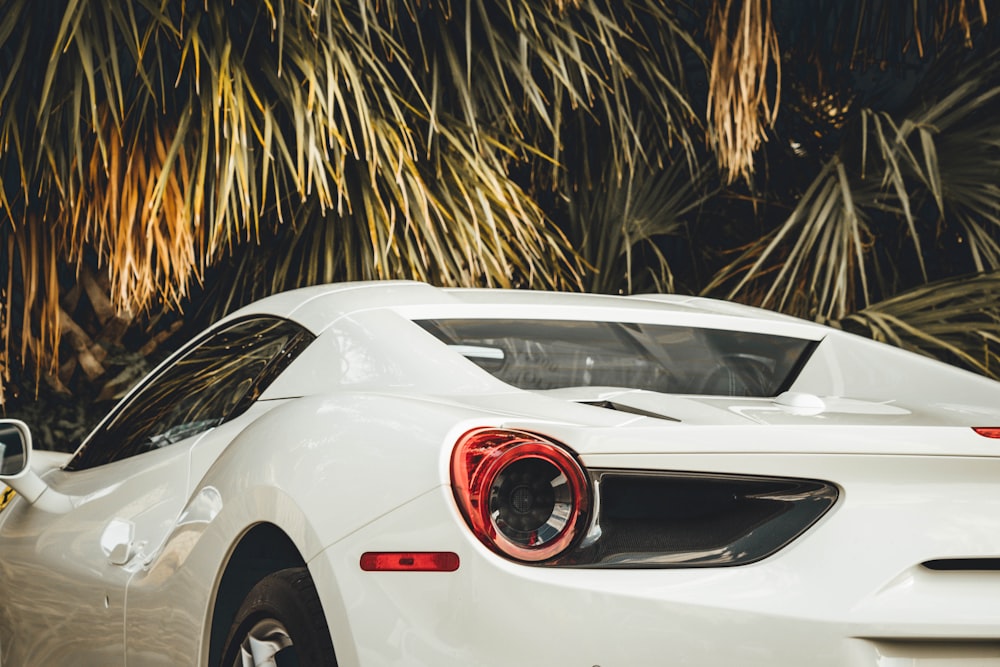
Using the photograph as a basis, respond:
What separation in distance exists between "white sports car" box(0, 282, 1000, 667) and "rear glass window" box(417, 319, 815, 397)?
34cm

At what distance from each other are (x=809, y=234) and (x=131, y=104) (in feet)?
10.1

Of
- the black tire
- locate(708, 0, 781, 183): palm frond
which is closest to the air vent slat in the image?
the black tire

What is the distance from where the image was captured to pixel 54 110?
4.38m

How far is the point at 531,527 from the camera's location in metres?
1.50

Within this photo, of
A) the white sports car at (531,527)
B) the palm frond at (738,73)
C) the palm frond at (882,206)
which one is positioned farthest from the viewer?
the palm frond at (738,73)

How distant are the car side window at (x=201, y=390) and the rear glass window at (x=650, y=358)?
1.70 feet

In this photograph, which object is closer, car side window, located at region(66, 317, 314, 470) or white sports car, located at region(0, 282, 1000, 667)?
white sports car, located at region(0, 282, 1000, 667)

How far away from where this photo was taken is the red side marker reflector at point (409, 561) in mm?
1473

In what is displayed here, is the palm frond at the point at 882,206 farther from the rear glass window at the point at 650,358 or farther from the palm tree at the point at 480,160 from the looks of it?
the rear glass window at the point at 650,358

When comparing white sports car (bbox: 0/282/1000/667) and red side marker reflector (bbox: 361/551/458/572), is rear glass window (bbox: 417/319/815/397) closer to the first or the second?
white sports car (bbox: 0/282/1000/667)

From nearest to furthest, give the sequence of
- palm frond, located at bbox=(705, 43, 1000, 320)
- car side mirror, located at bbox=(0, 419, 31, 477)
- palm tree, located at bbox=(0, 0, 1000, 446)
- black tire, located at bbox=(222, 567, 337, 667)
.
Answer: black tire, located at bbox=(222, 567, 337, 667), car side mirror, located at bbox=(0, 419, 31, 477), palm tree, located at bbox=(0, 0, 1000, 446), palm frond, located at bbox=(705, 43, 1000, 320)

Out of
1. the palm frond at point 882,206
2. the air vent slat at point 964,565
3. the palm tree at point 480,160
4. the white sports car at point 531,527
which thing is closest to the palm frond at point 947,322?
the palm tree at point 480,160

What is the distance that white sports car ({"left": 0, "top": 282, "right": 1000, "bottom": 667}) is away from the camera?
4.58 ft

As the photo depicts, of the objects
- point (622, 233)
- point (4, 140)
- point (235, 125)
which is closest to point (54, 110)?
point (4, 140)
